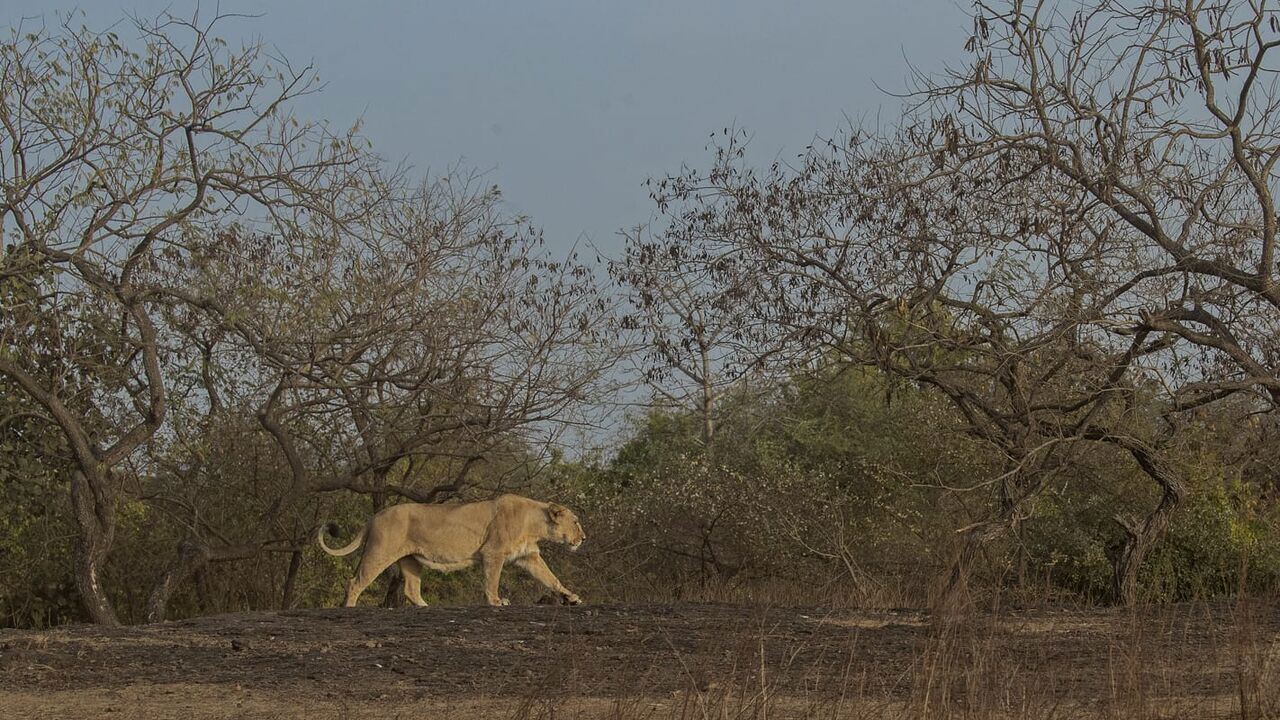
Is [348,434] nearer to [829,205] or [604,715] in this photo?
[829,205]

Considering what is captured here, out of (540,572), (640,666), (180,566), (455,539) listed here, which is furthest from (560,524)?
(640,666)

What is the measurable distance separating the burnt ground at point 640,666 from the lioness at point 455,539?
3307 millimetres

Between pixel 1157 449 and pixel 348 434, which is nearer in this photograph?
pixel 1157 449

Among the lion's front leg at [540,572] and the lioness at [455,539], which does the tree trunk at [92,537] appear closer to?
the lioness at [455,539]

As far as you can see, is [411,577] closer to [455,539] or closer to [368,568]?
[368,568]

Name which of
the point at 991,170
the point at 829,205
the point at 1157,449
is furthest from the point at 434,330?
the point at 1157,449

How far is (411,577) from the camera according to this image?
15.9 metres

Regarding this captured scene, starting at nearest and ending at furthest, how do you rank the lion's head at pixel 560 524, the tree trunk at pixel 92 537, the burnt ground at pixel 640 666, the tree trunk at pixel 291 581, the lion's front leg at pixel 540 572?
the burnt ground at pixel 640 666 < the tree trunk at pixel 92 537 < the lion's front leg at pixel 540 572 < the lion's head at pixel 560 524 < the tree trunk at pixel 291 581

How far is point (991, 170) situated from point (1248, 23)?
2366 millimetres

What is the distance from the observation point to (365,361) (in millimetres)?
15180

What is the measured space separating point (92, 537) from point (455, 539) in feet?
12.3

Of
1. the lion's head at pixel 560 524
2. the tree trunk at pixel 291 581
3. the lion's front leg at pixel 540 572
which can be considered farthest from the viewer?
the tree trunk at pixel 291 581

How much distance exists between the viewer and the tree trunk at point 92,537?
14.5 m

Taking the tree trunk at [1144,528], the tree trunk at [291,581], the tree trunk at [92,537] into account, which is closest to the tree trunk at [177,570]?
the tree trunk at [92,537]
